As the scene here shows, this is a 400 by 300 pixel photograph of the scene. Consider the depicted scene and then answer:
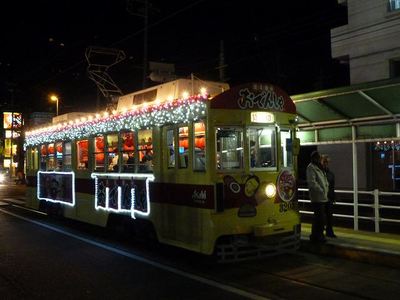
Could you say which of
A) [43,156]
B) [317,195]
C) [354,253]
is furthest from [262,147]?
[43,156]

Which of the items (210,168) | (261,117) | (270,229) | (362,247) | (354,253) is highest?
(261,117)

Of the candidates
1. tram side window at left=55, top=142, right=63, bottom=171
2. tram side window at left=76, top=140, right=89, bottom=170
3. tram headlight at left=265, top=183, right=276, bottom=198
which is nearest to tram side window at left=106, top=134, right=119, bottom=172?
tram side window at left=76, top=140, right=89, bottom=170

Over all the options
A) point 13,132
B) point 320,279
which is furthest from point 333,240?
point 13,132

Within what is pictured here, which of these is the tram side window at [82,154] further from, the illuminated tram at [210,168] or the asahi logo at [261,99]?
the asahi logo at [261,99]

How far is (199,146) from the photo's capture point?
8.64m

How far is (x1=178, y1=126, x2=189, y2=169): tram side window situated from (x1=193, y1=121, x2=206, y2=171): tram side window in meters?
0.24

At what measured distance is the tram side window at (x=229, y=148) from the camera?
8.48 meters

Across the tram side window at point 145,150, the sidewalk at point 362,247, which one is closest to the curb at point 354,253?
the sidewalk at point 362,247

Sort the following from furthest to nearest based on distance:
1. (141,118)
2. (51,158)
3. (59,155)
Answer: (51,158) → (59,155) → (141,118)

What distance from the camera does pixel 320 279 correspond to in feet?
25.6

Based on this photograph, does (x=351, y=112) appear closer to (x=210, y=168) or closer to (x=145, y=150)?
(x=210, y=168)

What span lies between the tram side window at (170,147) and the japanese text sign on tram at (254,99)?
1351mm

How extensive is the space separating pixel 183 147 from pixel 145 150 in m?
1.43

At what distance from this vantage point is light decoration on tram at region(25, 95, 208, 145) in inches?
344
